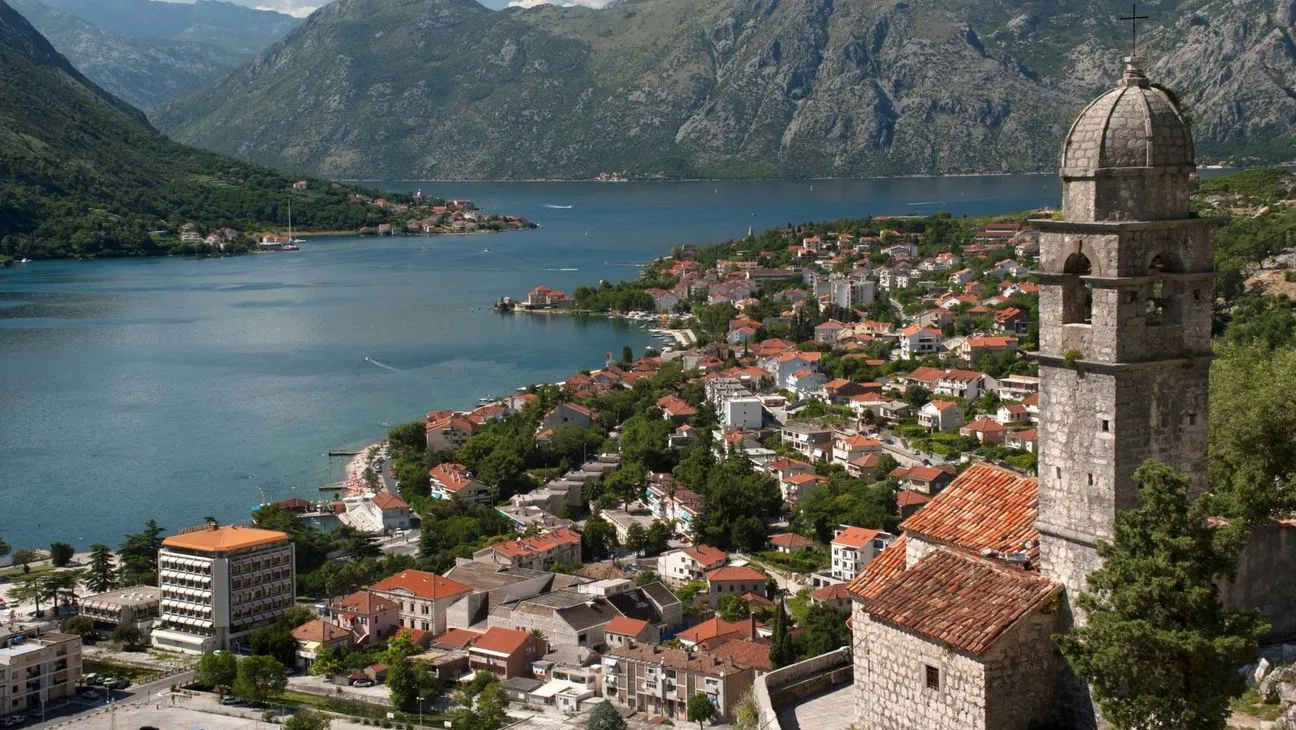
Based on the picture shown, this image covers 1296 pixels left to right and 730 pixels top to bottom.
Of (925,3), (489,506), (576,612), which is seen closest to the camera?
(576,612)

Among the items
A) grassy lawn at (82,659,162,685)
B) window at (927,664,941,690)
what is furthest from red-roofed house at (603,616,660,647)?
window at (927,664,941,690)

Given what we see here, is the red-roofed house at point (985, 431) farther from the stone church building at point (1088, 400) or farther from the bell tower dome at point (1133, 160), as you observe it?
the bell tower dome at point (1133, 160)

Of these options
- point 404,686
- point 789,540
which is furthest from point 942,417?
point 404,686

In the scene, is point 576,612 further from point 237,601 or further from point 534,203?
point 534,203

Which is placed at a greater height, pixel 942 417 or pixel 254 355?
pixel 942 417

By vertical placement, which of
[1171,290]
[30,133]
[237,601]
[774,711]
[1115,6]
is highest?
[1115,6]

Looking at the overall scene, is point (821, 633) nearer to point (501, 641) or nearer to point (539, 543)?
point (501, 641)

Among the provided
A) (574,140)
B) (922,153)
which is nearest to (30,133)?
(574,140)

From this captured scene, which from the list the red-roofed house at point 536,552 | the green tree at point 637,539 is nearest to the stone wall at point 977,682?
the red-roofed house at point 536,552
